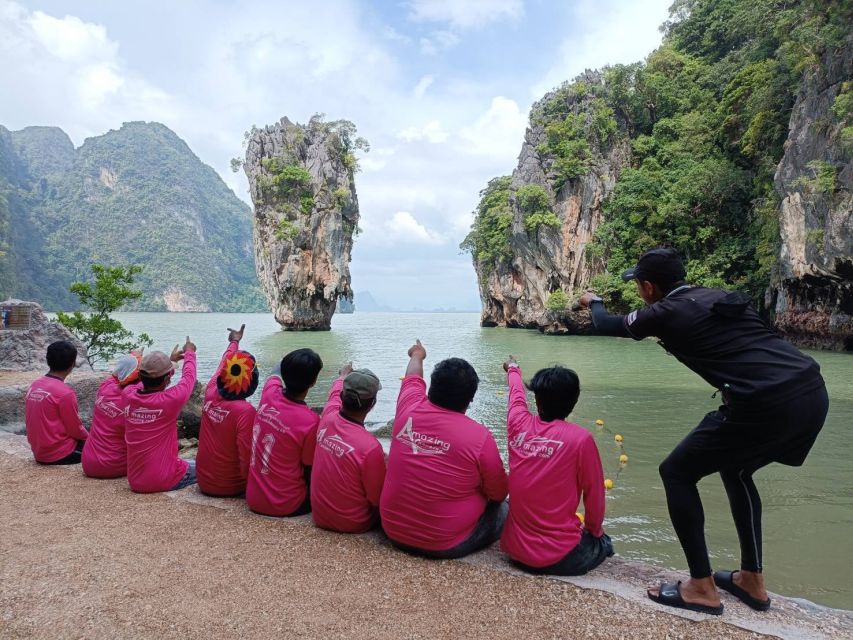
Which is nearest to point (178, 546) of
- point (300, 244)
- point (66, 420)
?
point (66, 420)

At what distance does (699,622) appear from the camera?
7.47 feet

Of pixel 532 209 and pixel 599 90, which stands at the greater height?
pixel 599 90

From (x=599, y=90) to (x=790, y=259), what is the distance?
18.6 m

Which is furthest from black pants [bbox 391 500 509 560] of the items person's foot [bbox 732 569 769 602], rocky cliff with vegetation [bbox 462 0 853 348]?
rocky cliff with vegetation [bbox 462 0 853 348]

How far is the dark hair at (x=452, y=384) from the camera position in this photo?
278 centimetres

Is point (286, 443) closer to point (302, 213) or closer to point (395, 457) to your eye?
point (395, 457)

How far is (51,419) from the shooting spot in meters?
4.81

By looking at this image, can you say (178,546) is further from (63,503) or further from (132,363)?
(132,363)

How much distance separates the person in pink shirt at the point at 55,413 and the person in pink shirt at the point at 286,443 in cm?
237

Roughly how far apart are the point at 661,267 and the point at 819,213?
20401 mm

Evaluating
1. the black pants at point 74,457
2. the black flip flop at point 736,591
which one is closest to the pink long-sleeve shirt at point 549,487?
the black flip flop at point 736,591

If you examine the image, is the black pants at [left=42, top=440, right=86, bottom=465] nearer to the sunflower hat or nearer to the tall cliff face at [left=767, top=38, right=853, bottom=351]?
the sunflower hat

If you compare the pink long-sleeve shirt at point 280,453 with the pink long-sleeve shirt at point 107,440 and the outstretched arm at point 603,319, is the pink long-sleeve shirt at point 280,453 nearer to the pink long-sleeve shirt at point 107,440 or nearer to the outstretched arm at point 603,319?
the pink long-sleeve shirt at point 107,440

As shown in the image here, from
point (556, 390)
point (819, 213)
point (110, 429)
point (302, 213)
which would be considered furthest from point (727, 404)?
point (302, 213)
